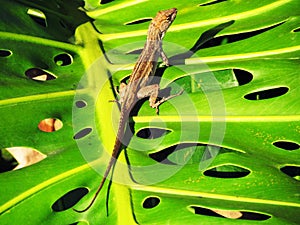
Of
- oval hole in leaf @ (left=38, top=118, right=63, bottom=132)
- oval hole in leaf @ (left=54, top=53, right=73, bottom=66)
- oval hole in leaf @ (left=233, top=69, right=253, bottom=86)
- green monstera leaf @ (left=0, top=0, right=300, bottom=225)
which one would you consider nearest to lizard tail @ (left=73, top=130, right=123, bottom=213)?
green monstera leaf @ (left=0, top=0, right=300, bottom=225)

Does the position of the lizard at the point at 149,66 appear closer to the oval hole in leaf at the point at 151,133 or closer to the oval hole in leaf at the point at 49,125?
the oval hole in leaf at the point at 151,133

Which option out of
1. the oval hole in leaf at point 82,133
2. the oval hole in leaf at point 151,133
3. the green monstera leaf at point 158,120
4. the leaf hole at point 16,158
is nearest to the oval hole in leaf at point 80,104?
the green monstera leaf at point 158,120

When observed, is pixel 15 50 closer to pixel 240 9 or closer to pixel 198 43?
pixel 198 43

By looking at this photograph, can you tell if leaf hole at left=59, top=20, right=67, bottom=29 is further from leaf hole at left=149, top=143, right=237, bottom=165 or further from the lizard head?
leaf hole at left=149, top=143, right=237, bottom=165

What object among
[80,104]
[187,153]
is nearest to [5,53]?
[80,104]

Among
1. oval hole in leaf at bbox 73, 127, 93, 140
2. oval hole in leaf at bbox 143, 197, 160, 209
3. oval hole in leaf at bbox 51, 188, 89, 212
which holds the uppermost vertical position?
oval hole in leaf at bbox 73, 127, 93, 140

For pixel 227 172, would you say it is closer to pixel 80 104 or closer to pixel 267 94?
pixel 267 94

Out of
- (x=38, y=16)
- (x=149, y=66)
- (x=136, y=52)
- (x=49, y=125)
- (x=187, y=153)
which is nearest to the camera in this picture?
(x=187, y=153)

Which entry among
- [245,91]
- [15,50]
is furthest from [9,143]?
[245,91]
